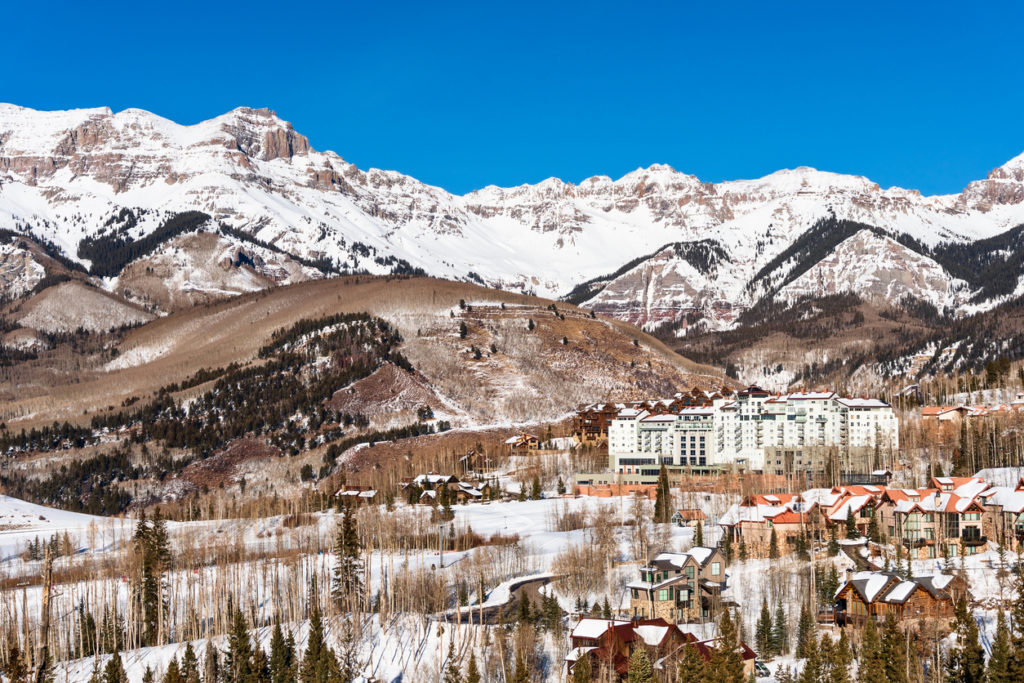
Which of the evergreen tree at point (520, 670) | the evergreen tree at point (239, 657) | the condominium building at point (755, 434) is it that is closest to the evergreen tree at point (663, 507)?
the condominium building at point (755, 434)

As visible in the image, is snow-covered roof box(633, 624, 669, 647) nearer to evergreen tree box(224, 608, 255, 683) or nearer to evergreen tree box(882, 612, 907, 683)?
evergreen tree box(882, 612, 907, 683)

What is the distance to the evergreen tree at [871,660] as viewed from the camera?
6725 centimetres

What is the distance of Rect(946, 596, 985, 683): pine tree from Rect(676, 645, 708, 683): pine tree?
13.3 metres

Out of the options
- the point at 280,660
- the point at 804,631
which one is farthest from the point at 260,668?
the point at 804,631

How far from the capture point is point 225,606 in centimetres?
9744

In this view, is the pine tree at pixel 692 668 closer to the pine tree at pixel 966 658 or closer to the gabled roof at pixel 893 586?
the pine tree at pixel 966 658

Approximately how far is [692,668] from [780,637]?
14557 millimetres

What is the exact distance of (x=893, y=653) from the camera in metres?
70.0

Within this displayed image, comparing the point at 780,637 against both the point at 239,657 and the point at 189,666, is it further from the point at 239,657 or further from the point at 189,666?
the point at 189,666

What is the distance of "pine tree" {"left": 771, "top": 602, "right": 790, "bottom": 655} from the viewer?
80250mm

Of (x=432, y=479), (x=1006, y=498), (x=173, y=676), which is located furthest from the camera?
(x=432, y=479)

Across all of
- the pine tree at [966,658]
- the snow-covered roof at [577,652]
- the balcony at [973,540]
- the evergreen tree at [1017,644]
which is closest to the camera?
the evergreen tree at [1017,644]

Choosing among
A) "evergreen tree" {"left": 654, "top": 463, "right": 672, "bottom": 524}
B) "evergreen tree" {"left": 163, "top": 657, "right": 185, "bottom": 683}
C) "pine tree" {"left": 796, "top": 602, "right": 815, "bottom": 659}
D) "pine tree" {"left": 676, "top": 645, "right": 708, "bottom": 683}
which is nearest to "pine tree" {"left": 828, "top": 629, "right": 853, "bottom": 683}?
"pine tree" {"left": 796, "top": 602, "right": 815, "bottom": 659}

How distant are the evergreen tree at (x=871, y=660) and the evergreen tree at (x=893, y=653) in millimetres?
321
